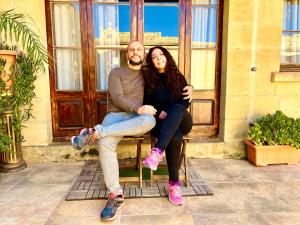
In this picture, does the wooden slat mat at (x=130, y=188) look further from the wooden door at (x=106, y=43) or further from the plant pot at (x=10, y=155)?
the wooden door at (x=106, y=43)

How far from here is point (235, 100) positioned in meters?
3.19

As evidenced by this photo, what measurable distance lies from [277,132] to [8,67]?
2.91 m

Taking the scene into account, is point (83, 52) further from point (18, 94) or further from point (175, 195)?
point (175, 195)

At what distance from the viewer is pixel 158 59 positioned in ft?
7.82

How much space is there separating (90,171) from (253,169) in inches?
70.6

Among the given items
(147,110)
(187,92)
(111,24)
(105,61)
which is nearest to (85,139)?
(147,110)

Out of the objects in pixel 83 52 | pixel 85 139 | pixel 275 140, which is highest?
pixel 83 52

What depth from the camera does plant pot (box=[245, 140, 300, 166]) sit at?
2.93m

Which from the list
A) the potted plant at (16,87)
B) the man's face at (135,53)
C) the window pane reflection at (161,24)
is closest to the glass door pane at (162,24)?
the window pane reflection at (161,24)

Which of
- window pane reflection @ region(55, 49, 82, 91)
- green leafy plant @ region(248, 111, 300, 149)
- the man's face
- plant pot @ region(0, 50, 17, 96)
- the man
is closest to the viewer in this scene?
the man

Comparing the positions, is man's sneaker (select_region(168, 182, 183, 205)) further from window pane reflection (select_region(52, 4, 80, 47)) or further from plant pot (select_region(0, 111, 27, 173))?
window pane reflection (select_region(52, 4, 80, 47))

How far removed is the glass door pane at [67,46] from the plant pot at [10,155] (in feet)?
2.39

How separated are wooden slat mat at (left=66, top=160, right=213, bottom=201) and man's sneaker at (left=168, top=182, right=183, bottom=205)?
0.12m

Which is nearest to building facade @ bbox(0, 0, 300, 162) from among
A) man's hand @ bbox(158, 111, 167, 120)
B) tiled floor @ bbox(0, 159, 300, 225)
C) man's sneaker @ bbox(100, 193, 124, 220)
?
tiled floor @ bbox(0, 159, 300, 225)
